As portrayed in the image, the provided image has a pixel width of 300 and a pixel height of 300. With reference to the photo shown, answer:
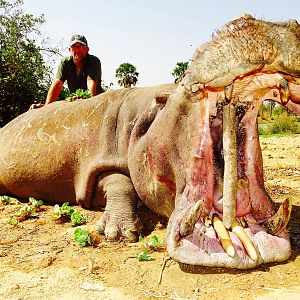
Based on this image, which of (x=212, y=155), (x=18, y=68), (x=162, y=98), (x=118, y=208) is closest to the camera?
(x=212, y=155)

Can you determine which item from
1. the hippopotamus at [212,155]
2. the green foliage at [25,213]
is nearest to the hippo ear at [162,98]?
the hippopotamus at [212,155]

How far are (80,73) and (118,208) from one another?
3897 millimetres

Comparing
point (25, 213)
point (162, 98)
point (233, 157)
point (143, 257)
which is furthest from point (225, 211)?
point (25, 213)

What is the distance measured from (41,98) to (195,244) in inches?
692

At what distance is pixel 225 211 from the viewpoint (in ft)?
9.12

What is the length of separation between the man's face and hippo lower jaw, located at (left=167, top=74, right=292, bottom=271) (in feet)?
14.6

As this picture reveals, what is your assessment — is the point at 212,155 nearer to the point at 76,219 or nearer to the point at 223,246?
the point at 223,246

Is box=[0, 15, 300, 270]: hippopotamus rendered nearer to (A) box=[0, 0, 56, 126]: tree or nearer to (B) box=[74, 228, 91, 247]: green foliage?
(B) box=[74, 228, 91, 247]: green foliage

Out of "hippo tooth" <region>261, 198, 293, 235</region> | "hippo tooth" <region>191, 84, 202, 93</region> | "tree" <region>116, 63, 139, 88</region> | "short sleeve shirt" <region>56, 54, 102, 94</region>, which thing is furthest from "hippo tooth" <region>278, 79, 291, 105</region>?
"tree" <region>116, 63, 139, 88</region>

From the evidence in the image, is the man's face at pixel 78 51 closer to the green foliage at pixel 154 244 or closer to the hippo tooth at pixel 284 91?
the green foliage at pixel 154 244

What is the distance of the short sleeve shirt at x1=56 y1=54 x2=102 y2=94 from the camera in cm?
711

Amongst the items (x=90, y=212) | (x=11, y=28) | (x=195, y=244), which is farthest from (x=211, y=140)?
(x=11, y=28)

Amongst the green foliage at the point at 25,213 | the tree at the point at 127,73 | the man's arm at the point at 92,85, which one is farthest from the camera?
the tree at the point at 127,73

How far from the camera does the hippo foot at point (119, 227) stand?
360 cm
